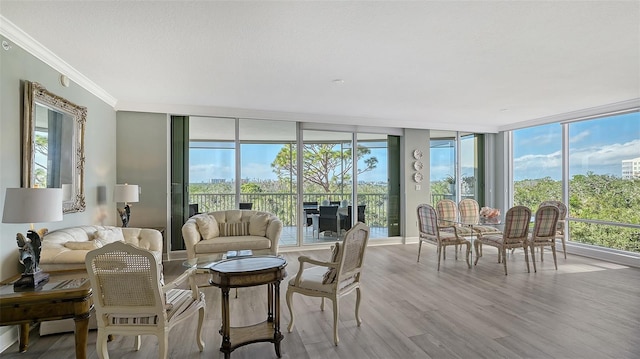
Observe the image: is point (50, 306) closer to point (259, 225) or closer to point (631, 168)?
point (259, 225)

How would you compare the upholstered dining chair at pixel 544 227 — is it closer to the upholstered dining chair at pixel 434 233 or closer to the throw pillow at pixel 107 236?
the upholstered dining chair at pixel 434 233

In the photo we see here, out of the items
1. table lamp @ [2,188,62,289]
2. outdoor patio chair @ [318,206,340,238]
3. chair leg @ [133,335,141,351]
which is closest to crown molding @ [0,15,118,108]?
table lamp @ [2,188,62,289]

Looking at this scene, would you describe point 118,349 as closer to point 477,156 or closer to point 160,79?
point 160,79

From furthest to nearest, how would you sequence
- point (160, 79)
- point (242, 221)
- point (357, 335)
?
point (242, 221) → point (160, 79) → point (357, 335)

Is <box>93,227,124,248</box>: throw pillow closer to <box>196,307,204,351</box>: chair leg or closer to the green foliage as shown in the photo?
<box>196,307,204,351</box>: chair leg

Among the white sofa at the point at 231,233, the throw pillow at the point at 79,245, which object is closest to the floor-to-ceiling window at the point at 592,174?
the white sofa at the point at 231,233

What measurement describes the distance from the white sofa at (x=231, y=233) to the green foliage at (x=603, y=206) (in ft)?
18.7

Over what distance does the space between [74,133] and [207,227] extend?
2.05 metres

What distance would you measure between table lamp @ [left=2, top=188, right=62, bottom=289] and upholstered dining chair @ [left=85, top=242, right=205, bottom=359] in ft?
2.07

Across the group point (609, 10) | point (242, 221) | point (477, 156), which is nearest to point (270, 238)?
point (242, 221)

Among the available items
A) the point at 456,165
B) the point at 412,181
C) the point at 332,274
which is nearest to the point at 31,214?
the point at 332,274

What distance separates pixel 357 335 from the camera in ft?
9.41

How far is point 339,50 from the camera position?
3160 mm

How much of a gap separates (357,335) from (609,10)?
327cm
